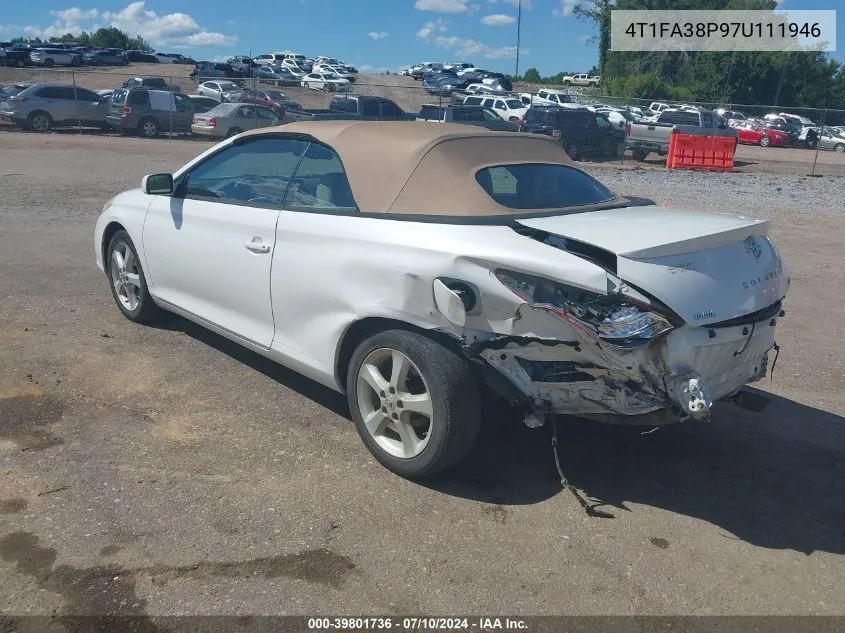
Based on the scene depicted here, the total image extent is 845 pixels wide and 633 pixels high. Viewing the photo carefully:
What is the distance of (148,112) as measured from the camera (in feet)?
88.5

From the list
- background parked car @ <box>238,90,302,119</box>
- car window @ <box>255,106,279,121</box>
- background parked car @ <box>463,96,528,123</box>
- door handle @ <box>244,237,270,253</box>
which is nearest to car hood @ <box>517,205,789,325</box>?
door handle @ <box>244,237,270,253</box>

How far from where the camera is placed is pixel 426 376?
348 centimetres

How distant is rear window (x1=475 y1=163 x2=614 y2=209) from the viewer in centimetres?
402

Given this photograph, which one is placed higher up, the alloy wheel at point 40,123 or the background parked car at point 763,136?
the alloy wheel at point 40,123

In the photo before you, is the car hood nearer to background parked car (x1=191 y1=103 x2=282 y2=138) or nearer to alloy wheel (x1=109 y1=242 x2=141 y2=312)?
alloy wheel (x1=109 y1=242 x2=141 y2=312)

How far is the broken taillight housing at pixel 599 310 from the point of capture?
3146mm

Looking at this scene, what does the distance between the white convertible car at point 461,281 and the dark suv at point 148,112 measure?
79.4 ft

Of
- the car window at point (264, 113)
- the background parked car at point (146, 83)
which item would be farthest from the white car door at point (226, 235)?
the background parked car at point (146, 83)

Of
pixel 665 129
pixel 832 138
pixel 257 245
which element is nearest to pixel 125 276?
pixel 257 245

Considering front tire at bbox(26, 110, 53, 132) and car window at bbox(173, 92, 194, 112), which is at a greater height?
car window at bbox(173, 92, 194, 112)

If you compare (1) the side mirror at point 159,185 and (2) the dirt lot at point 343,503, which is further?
(1) the side mirror at point 159,185

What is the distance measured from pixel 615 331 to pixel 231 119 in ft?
84.3

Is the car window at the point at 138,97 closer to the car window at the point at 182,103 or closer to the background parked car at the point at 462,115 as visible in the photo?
the car window at the point at 182,103

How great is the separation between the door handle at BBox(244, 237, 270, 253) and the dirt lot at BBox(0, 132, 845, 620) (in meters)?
0.93
